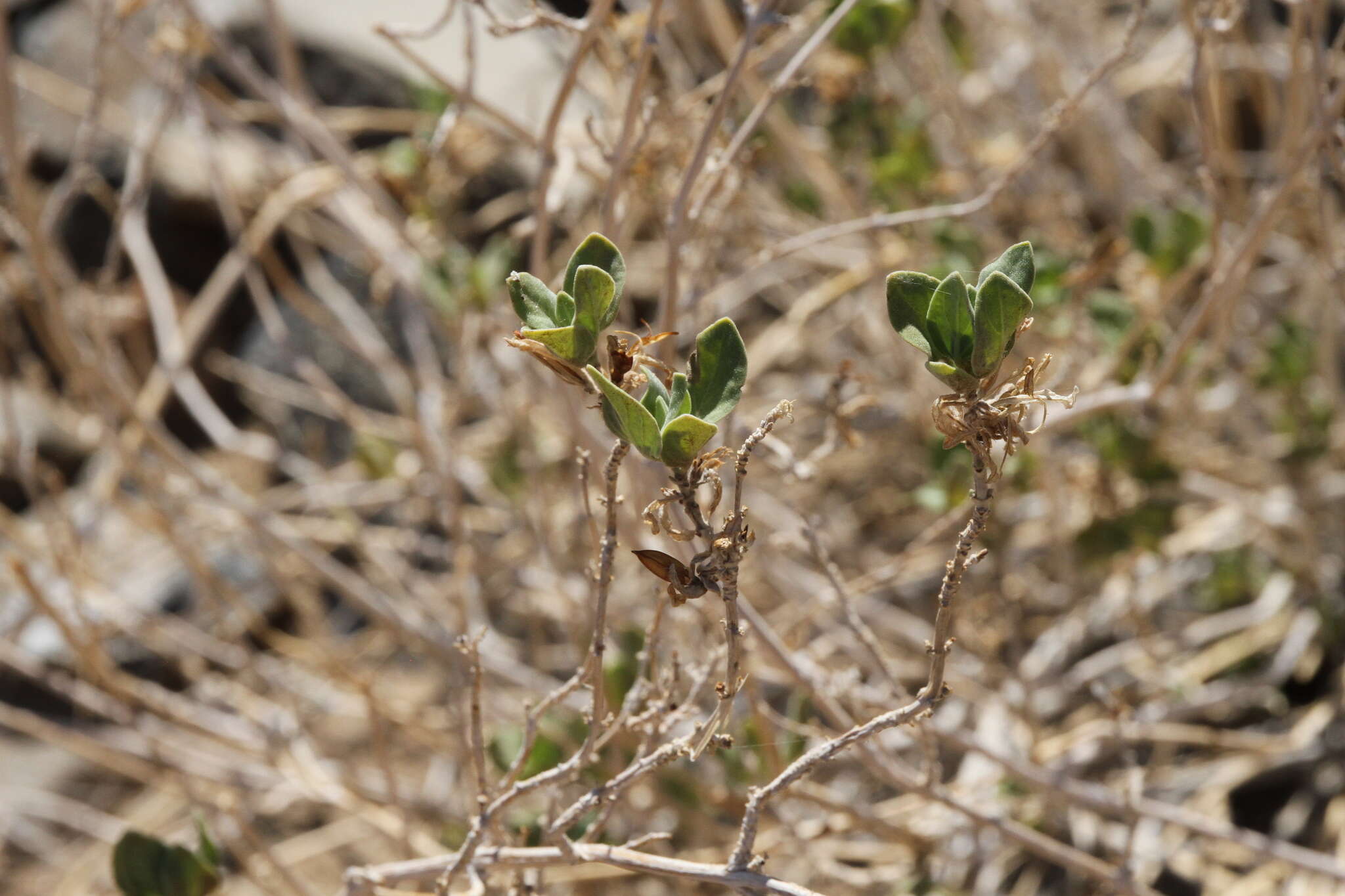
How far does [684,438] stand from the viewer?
42 centimetres

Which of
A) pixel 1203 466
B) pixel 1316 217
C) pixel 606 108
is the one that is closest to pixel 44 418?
pixel 606 108

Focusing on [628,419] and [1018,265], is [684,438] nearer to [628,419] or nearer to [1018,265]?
[628,419]

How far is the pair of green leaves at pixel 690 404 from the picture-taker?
419mm

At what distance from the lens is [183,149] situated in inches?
99.0

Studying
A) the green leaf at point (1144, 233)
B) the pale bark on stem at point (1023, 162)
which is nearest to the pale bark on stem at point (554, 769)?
the pale bark on stem at point (1023, 162)

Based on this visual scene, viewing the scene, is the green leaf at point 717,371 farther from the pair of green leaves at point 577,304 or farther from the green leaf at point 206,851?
the green leaf at point 206,851

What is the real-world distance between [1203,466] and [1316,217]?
1.72ft

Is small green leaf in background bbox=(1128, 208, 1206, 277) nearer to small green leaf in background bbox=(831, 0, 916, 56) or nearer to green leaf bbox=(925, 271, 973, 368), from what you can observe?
small green leaf in background bbox=(831, 0, 916, 56)

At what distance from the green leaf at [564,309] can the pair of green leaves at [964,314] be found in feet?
0.41

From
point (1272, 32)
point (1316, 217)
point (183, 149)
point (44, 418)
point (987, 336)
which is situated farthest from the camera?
point (183, 149)

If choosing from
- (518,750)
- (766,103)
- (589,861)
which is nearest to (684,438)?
(589,861)

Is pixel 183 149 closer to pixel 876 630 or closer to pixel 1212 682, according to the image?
pixel 876 630

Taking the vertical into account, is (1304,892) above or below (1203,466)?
below

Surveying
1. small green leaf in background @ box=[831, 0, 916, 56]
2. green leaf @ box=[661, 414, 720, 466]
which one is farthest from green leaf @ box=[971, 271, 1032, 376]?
small green leaf in background @ box=[831, 0, 916, 56]
